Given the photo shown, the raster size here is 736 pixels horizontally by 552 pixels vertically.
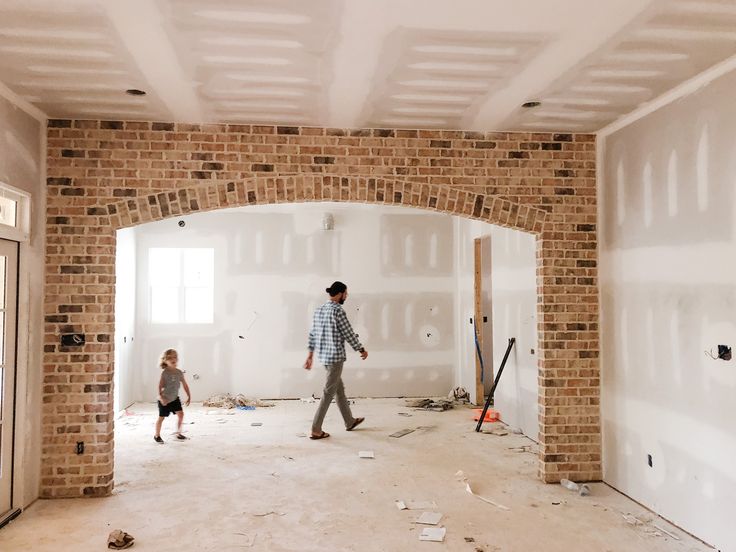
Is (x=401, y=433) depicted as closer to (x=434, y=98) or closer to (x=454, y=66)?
(x=434, y=98)

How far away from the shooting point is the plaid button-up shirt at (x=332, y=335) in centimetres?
559

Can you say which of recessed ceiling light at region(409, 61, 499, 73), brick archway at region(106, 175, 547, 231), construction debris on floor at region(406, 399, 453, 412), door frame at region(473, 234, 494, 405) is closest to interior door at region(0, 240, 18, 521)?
brick archway at region(106, 175, 547, 231)

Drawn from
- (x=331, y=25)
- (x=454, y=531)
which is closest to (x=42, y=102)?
(x=331, y=25)

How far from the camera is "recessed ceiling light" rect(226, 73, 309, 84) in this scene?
128 inches

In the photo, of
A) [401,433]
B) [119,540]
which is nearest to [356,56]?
[119,540]

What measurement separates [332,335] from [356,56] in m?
3.22

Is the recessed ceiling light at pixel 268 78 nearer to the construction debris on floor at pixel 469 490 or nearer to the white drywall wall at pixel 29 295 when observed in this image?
the white drywall wall at pixel 29 295

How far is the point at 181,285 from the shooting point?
782 centimetres

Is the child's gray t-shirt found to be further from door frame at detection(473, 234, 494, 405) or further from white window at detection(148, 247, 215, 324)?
door frame at detection(473, 234, 494, 405)

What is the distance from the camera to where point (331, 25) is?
8.43ft

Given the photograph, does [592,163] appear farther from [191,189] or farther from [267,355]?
[267,355]

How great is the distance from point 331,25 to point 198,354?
20.0 ft

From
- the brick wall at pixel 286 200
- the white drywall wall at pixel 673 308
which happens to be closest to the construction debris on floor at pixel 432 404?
the brick wall at pixel 286 200

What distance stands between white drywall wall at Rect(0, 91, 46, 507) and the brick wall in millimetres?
69
